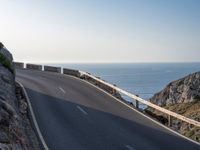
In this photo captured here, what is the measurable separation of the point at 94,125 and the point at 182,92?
2949 centimetres

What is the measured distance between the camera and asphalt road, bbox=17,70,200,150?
1700 cm

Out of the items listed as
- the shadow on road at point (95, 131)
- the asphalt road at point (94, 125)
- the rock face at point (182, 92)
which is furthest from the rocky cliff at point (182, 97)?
the shadow on road at point (95, 131)

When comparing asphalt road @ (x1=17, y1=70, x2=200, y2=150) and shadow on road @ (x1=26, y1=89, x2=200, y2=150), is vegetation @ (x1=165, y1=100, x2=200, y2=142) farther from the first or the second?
shadow on road @ (x1=26, y1=89, x2=200, y2=150)

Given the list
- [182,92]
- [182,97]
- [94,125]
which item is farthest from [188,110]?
[94,125]

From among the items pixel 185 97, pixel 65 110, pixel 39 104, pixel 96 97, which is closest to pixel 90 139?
pixel 65 110

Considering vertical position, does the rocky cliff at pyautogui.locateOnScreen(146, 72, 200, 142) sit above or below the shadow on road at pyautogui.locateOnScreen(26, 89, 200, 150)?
below

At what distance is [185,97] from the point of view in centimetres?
4650

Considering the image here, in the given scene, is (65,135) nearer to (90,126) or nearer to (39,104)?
(90,126)

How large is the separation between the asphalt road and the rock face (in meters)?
18.1

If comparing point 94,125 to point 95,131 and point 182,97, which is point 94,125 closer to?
point 95,131

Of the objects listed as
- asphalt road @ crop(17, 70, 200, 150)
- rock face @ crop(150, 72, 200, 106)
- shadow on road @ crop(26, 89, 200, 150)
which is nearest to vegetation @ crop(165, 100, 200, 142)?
rock face @ crop(150, 72, 200, 106)

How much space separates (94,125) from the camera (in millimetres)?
20500

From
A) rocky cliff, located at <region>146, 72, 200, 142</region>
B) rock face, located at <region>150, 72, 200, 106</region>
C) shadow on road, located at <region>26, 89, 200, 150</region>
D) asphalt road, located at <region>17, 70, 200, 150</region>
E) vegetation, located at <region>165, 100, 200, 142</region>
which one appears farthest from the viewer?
rock face, located at <region>150, 72, 200, 106</region>

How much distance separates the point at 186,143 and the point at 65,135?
543 centimetres
